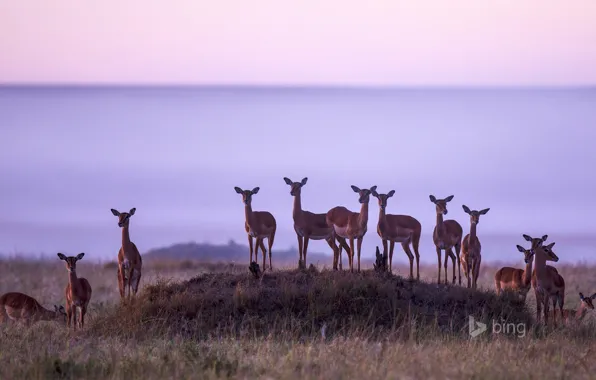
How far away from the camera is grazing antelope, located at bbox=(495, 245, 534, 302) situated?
17773 mm

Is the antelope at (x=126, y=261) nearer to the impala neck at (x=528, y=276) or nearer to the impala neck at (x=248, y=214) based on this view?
the impala neck at (x=248, y=214)

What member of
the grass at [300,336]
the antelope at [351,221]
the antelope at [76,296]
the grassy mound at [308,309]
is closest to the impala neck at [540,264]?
the grass at [300,336]

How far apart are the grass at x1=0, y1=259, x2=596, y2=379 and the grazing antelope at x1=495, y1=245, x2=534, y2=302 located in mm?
1033

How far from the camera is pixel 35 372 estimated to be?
1131 cm

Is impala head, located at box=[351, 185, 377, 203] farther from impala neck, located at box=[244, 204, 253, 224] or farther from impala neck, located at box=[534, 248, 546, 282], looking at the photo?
impala neck, located at box=[534, 248, 546, 282]

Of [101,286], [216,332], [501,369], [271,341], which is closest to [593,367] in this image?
[501,369]

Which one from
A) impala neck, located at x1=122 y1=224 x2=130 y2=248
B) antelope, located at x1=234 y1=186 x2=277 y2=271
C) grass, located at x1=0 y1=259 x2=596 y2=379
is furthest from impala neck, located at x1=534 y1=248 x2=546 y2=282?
impala neck, located at x1=122 y1=224 x2=130 y2=248

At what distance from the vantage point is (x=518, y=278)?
18562 millimetres

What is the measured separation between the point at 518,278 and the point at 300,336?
5.57 m

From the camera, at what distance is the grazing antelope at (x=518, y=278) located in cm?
1777

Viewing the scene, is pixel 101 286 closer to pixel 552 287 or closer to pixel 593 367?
pixel 552 287

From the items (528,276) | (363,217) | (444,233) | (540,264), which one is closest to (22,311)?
(363,217)

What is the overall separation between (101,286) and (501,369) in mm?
17527

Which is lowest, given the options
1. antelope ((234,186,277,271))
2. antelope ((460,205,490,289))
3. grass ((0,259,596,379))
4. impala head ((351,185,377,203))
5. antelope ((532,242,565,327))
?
grass ((0,259,596,379))
